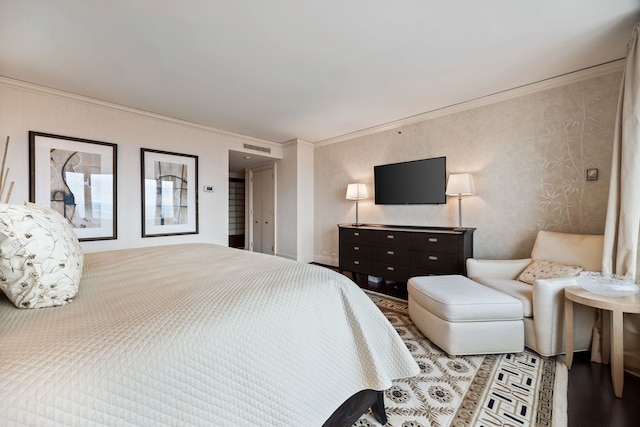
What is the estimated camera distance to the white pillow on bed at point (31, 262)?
0.87 metres

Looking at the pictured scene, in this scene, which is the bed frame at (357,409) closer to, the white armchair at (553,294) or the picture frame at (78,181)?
the white armchair at (553,294)

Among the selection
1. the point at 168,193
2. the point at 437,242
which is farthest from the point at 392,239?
the point at 168,193

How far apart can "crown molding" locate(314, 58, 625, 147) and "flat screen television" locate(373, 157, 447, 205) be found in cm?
65

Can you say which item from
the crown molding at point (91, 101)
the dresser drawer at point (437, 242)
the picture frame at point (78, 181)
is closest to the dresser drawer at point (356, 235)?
the dresser drawer at point (437, 242)

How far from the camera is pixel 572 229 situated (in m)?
2.74

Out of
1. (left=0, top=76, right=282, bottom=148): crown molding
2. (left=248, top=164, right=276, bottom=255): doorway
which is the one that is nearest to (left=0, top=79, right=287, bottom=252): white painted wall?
(left=0, top=76, right=282, bottom=148): crown molding

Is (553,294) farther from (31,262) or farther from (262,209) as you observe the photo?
(262,209)

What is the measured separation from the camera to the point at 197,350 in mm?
757

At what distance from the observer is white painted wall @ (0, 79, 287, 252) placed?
2811 millimetres

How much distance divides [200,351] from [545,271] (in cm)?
284

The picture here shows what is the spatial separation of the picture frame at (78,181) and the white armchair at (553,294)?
14.4ft

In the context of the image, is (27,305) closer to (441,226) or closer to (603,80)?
(441,226)

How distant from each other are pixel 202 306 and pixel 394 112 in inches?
144

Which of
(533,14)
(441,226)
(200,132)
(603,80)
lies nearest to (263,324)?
(533,14)
